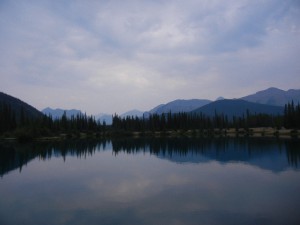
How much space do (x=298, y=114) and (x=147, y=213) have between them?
383 feet

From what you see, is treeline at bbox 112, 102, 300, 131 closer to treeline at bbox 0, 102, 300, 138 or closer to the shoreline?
treeline at bbox 0, 102, 300, 138

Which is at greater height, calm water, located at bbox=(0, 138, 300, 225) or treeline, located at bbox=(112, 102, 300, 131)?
treeline, located at bbox=(112, 102, 300, 131)

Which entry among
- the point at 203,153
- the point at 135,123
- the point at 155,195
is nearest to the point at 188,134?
the point at 135,123

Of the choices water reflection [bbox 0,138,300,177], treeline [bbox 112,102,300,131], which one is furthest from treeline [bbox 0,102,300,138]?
water reflection [bbox 0,138,300,177]

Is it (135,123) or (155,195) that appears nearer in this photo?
(155,195)

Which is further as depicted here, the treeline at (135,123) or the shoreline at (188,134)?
the treeline at (135,123)

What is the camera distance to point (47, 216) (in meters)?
19.9

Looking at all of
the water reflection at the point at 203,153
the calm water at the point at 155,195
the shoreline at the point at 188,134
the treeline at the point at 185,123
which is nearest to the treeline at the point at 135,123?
the treeline at the point at 185,123

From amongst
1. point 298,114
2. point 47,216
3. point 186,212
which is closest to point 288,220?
point 186,212

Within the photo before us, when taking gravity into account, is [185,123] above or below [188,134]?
above

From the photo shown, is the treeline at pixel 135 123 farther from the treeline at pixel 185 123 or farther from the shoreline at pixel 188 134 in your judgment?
the shoreline at pixel 188 134

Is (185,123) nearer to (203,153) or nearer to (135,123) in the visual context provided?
(135,123)

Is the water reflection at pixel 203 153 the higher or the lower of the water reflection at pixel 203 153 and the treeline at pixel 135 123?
the lower

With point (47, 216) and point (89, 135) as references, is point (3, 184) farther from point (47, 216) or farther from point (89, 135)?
point (89, 135)
